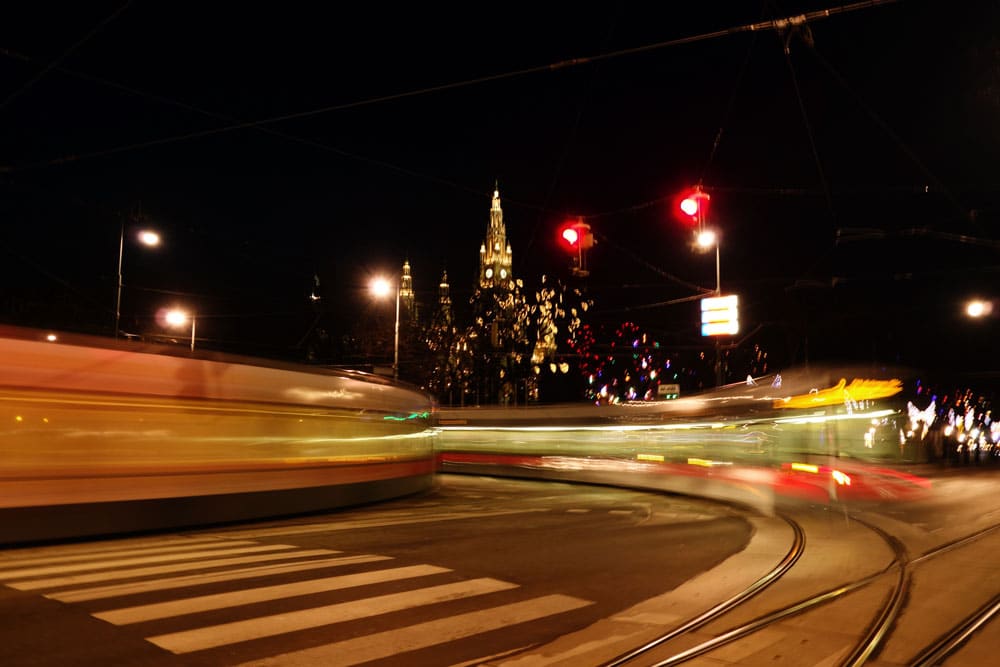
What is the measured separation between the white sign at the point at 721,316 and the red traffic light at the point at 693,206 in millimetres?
7280

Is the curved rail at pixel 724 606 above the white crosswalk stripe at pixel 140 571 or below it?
below

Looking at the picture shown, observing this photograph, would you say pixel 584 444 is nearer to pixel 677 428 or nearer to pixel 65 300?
pixel 677 428

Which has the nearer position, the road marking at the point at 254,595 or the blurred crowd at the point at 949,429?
the road marking at the point at 254,595

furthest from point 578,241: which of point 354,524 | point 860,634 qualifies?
point 860,634

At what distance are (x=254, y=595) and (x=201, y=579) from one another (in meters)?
1.10

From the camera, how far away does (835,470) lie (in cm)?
1958

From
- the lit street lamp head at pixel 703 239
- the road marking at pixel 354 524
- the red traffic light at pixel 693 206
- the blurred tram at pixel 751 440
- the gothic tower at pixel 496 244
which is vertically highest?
the gothic tower at pixel 496 244

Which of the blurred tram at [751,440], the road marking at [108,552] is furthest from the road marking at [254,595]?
the blurred tram at [751,440]

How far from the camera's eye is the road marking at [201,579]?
7633 millimetres

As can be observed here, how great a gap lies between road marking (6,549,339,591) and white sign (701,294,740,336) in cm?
1308

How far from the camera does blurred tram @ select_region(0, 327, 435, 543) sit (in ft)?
35.4

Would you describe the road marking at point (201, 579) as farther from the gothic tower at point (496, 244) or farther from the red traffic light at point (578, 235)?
the gothic tower at point (496, 244)

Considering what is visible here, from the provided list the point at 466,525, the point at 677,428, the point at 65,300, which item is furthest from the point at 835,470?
the point at 65,300

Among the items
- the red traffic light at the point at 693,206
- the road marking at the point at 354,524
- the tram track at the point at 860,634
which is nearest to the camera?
the tram track at the point at 860,634
